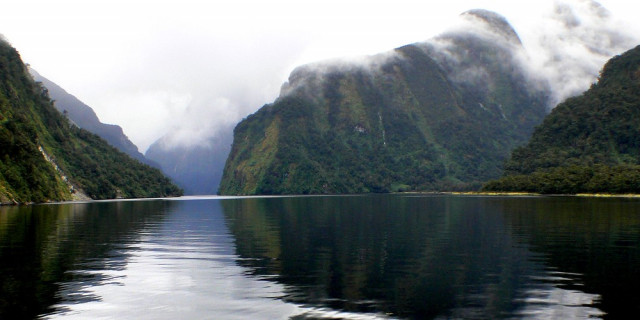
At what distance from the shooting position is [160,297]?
2575cm

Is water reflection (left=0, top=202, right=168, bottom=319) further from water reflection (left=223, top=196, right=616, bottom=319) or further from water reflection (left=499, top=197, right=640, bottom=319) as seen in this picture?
water reflection (left=499, top=197, right=640, bottom=319)

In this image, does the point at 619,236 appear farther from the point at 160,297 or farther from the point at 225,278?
the point at 160,297

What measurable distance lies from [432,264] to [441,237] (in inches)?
707

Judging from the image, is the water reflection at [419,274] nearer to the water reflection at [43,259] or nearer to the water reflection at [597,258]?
the water reflection at [597,258]

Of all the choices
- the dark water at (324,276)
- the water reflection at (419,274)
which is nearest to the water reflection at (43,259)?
the dark water at (324,276)

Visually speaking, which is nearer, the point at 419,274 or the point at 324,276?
the point at 324,276

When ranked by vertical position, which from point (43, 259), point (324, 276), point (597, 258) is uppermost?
point (597, 258)

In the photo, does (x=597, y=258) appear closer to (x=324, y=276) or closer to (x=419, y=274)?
(x=419, y=274)

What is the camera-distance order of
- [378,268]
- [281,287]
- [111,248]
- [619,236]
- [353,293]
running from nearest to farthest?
[353,293]
[281,287]
[378,268]
[111,248]
[619,236]

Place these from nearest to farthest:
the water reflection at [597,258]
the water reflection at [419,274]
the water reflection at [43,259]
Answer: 1. the water reflection at [419,274]
2. the water reflection at [43,259]
3. the water reflection at [597,258]

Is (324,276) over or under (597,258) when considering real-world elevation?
under

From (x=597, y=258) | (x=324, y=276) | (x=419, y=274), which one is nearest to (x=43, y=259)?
(x=324, y=276)

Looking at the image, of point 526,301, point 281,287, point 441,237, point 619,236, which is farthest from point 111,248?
point 619,236

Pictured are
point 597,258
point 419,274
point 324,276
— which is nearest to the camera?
point 324,276
